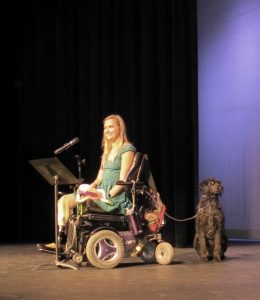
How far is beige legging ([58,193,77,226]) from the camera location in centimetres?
421

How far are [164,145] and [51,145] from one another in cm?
128

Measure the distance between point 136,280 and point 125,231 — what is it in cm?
85

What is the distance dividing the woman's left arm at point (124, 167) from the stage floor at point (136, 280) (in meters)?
0.51

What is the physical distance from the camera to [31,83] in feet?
21.2

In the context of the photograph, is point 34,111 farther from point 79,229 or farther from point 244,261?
point 244,261

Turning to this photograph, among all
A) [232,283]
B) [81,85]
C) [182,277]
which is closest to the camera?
[232,283]

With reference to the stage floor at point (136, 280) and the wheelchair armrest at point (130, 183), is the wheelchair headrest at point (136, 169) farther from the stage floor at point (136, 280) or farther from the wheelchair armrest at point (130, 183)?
the stage floor at point (136, 280)

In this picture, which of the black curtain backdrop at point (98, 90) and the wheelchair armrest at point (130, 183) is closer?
the wheelchair armrest at point (130, 183)

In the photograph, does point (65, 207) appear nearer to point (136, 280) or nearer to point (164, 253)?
point (164, 253)

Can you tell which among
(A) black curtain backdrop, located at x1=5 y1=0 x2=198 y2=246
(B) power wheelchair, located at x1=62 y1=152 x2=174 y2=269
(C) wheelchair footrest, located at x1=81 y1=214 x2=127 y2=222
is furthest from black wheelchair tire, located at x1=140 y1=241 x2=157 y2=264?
(A) black curtain backdrop, located at x1=5 y1=0 x2=198 y2=246

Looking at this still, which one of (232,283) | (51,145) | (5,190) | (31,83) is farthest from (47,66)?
(232,283)

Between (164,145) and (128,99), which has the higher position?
(128,99)

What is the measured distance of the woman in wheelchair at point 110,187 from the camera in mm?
4155

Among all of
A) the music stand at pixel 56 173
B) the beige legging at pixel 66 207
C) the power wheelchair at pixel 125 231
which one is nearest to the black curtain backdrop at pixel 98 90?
the power wheelchair at pixel 125 231
